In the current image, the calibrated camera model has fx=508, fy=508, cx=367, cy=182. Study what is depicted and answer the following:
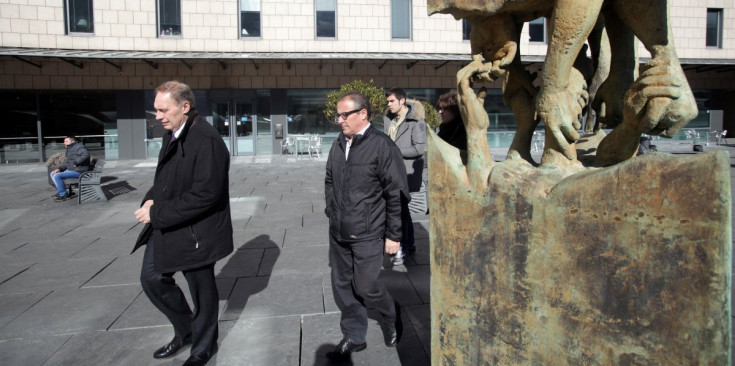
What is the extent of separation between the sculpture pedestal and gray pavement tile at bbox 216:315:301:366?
1.32m

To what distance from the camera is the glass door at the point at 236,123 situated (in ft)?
63.9

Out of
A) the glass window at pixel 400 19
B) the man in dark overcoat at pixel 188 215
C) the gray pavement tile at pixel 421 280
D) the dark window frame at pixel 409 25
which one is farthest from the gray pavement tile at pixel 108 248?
the glass window at pixel 400 19

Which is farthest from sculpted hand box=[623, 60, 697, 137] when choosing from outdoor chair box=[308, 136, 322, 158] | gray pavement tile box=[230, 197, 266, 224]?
outdoor chair box=[308, 136, 322, 158]

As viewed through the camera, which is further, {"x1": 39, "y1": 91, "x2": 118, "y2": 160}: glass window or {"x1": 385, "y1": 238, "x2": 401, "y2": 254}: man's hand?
{"x1": 39, "y1": 91, "x2": 118, "y2": 160}: glass window

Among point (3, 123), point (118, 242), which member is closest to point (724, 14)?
point (118, 242)

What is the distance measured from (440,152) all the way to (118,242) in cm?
529

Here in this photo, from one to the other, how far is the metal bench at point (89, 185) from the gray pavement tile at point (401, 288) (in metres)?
6.75

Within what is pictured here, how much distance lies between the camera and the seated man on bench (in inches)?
370

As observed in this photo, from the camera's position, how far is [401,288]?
4.41 metres

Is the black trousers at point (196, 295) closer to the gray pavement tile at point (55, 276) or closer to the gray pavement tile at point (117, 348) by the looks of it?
the gray pavement tile at point (117, 348)

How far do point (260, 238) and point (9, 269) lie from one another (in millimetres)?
2573

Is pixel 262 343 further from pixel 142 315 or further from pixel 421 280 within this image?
pixel 421 280

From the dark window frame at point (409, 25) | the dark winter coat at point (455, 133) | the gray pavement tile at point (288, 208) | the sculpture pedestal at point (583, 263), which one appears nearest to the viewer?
the sculpture pedestal at point (583, 263)

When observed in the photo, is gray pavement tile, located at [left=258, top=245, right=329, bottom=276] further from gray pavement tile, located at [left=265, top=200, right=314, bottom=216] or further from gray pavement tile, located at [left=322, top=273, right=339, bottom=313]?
gray pavement tile, located at [left=265, top=200, right=314, bottom=216]
